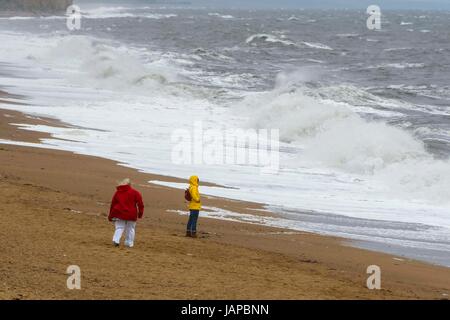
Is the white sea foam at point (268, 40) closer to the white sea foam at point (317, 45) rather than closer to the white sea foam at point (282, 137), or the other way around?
the white sea foam at point (317, 45)

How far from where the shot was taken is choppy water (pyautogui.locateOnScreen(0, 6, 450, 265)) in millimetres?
16125

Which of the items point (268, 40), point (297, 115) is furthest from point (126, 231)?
point (268, 40)

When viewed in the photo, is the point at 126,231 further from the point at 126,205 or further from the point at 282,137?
the point at 282,137

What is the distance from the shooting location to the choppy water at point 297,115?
16125 mm

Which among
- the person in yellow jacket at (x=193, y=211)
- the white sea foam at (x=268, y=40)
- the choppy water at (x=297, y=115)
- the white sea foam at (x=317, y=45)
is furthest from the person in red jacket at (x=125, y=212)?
the white sea foam at (x=268, y=40)

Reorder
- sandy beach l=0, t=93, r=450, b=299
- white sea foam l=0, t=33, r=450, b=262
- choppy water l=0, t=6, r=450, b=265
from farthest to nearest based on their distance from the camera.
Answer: white sea foam l=0, t=33, r=450, b=262, choppy water l=0, t=6, r=450, b=265, sandy beach l=0, t=93, r=450, b=299

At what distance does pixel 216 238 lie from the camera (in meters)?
12.6

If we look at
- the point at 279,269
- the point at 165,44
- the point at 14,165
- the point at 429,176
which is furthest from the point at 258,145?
the point at 165,44

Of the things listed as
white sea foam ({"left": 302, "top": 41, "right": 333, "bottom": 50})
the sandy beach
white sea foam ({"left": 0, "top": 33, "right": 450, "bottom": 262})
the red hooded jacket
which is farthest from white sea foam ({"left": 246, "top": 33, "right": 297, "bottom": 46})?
the red hooded jacket

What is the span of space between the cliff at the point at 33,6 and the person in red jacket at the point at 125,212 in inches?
5628

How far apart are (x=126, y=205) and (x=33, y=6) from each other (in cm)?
15277

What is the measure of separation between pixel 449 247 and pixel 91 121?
46.7 ft

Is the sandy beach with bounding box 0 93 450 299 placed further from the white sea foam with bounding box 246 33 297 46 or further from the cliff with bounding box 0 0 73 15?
the cliff with bounding box 0 0 73 15

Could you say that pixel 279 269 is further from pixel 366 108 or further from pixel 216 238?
pixel 366 108
